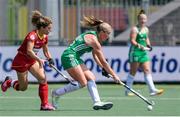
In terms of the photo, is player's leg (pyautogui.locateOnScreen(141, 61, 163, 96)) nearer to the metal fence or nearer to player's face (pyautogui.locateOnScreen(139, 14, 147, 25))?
player's face (pyautogui.locateOnScreen(139, 14, 147, 25))

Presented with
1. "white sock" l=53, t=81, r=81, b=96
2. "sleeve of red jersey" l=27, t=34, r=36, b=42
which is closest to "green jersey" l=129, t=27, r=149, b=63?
"white sock" l=53, t=81, r=81, b=96

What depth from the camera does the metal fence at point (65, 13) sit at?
24078mm

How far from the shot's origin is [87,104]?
54.0 ft

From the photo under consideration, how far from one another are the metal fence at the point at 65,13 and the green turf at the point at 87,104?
3417 millimetres

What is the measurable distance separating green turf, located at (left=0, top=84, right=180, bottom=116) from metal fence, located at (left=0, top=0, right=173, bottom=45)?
3.42m

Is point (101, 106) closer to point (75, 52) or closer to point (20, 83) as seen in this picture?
point (75, 52)

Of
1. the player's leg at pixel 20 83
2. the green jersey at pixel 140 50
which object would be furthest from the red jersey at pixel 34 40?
the green jersey at pixel 140 50

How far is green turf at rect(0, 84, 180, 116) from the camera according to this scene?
47.0 feet

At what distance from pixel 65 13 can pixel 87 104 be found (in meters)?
9.11

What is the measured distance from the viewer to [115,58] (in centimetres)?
2305

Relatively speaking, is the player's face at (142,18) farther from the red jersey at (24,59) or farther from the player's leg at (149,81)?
the red jersey at (24,59)

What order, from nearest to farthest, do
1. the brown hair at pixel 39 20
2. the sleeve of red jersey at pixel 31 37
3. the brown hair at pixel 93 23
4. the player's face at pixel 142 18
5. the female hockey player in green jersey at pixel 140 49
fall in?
1. the brown hair at pixel 93 23
2. the sleeve of red jersey at pixel 31 37
3. the brown hair at pixel 39 20
4. the player's face at pixel 142 18
5. the female hockey player in green jersey at pixel 140 49

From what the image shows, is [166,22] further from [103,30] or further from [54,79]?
[103,30]

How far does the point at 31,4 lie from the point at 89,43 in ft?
37.3
